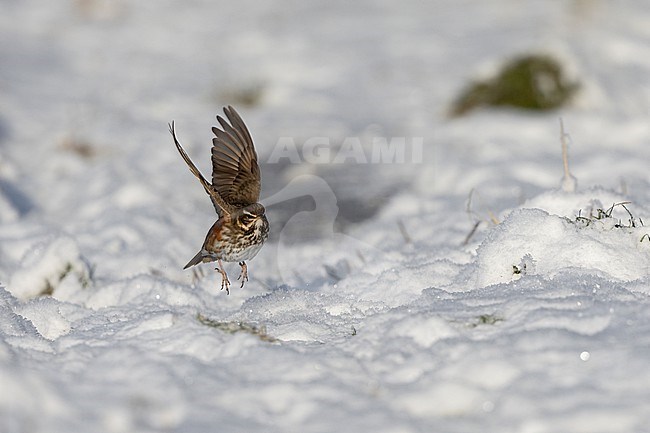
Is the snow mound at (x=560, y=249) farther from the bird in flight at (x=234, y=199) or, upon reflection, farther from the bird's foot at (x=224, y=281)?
the bird's foot at (x=224, y=281)

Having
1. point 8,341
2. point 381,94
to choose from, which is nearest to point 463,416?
point 8,341

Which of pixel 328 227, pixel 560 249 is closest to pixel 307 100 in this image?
pixel 328 227

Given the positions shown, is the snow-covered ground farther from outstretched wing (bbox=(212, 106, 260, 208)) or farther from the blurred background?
outstretched wing (bbox=(212, 106, 260, 208))

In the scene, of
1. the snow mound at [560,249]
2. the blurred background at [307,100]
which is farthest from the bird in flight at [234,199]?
the blurred background at [307,100]

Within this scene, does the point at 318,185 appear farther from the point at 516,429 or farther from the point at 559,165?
the point at 516,429

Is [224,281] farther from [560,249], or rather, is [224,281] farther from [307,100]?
[307,100]

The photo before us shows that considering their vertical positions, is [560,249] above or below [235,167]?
below

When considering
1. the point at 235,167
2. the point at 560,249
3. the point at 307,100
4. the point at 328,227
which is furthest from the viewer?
the point at 307,100
